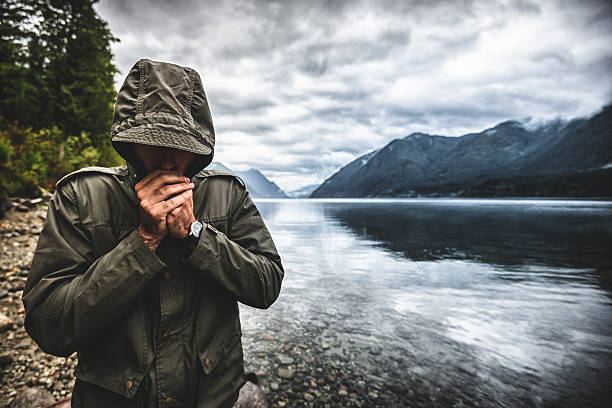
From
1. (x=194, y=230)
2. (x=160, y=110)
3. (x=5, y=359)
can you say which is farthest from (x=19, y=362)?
(x=160, y=110)

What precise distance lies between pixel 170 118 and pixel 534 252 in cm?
2675

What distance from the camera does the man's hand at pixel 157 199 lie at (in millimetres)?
1606

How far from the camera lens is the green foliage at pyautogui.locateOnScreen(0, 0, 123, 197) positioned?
54.2ft

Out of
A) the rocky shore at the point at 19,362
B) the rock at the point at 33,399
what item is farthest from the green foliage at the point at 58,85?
the rock at the point at 33,399

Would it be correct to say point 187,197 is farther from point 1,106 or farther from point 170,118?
point 1,106

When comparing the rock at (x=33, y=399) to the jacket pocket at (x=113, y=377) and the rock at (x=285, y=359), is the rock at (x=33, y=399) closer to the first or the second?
the jacket pocket at (x=113, y=377)

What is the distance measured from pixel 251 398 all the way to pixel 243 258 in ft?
12.5

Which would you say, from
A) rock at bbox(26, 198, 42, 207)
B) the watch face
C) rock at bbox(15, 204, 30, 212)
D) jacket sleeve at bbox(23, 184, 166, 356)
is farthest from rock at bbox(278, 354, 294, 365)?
rock at bbox(26, 198, 42, 207)

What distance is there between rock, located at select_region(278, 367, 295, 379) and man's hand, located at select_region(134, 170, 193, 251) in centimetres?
531

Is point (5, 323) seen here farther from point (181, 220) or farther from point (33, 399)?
point (181, 220)

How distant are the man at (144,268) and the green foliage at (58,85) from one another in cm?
1858

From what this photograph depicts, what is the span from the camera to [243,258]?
2.00 meters

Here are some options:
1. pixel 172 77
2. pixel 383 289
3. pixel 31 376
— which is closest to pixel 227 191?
pixel 172 77

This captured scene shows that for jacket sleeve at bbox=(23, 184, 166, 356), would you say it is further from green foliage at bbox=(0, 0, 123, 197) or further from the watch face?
green foliage at bbox=(0, 0, 123, 197)
